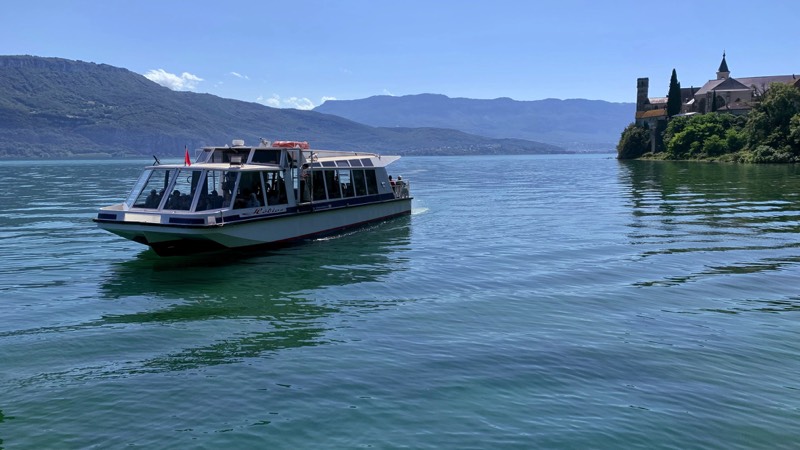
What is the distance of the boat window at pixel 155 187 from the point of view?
74.5ft

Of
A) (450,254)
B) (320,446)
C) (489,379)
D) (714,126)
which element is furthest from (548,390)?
(714,126)

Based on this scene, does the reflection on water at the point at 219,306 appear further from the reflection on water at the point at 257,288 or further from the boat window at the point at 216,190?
the boat window at the point at 216,190

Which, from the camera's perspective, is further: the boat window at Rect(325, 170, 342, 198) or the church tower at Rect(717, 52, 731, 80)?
the church tower at Rect(717, 52, 731, 80)

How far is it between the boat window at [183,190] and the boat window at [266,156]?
3234 millimetres

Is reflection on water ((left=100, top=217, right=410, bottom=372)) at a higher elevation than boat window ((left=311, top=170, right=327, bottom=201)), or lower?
lower

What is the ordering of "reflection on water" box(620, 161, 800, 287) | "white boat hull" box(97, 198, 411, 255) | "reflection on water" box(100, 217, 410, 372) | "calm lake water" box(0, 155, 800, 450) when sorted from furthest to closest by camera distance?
"white boat hull" box(97, 198, 411, 255)
"reflection on water" box(620, 161, 800, 287)
"reflection on water" box(100, 217, 410, 372)
"calm lake water" box(0, 155, 800, 450)

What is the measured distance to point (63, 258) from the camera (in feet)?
74.6

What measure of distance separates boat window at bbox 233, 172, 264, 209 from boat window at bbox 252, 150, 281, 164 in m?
1.64

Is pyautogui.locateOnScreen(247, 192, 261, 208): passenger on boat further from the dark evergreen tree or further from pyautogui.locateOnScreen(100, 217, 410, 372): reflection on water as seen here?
the dark evergreen tree

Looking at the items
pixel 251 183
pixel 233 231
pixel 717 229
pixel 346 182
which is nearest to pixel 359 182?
pixel 346 182

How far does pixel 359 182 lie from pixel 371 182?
4.53 feet

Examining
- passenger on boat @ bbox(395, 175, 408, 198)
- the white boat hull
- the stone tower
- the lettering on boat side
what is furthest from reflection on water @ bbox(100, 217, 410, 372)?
the stone tower

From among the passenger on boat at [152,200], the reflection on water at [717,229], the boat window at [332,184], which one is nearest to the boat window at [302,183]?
the boat window at [332,184]

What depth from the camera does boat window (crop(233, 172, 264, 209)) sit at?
75.9 ft
